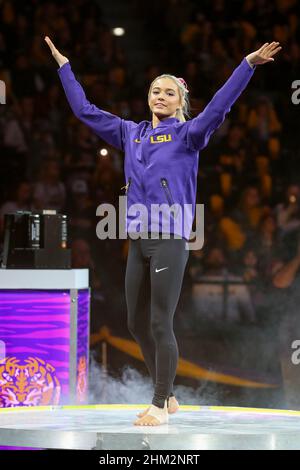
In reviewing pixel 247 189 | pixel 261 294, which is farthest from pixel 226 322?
pixel 247 189

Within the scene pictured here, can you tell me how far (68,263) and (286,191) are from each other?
117 inches

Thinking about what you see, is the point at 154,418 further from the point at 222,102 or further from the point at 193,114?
the point at 193,114

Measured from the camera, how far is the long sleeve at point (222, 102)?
13.2ft

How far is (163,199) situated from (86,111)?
23.7 inches

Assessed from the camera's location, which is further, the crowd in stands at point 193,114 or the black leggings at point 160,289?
the crowd in stands at point 193,114

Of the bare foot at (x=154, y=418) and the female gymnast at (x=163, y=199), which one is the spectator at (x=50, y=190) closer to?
the female gymnast at (x=163, y=199)

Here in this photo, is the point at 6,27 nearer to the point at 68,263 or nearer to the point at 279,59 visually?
the point at 279,59

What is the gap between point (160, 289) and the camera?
413cm

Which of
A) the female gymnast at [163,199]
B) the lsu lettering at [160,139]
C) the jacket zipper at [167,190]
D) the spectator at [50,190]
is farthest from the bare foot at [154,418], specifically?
the spectator at [50,190]

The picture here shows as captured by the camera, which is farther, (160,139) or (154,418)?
(160,139)

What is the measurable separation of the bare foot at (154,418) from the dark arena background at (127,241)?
2.6 inches

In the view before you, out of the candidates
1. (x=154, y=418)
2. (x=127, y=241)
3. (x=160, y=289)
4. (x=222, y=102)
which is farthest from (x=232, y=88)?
(x=127, y=241)

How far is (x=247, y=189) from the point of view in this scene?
8234mm

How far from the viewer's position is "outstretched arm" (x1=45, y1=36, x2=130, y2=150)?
441cm
